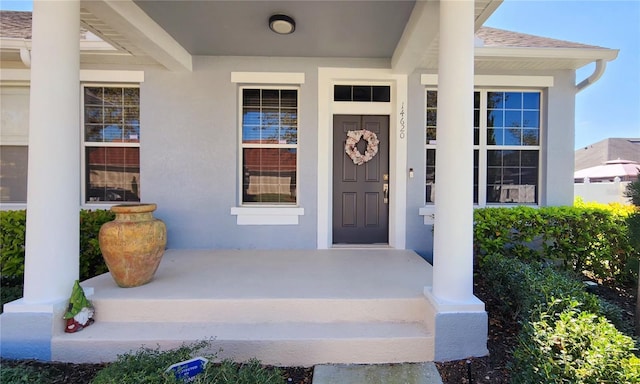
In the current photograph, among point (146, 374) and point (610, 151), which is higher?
point (610, 151)

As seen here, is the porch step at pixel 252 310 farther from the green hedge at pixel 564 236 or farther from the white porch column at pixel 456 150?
the green hedge at pixel 564 236

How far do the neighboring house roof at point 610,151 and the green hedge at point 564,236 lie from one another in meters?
22.3

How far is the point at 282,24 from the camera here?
371 centimetres

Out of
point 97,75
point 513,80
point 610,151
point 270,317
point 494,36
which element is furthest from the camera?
point 610,151

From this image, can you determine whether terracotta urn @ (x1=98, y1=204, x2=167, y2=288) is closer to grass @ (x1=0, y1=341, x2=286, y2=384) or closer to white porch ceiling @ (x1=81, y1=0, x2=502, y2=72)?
grass @ (x1=0, y1=341, x2=286, y2=384)

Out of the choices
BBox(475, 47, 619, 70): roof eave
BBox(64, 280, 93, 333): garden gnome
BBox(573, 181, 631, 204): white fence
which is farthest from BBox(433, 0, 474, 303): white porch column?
BBox(573, 181, 631, 204): white fence

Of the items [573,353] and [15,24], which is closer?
[573,353]

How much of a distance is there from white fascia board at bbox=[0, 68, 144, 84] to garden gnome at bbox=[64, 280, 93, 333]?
3.28 m

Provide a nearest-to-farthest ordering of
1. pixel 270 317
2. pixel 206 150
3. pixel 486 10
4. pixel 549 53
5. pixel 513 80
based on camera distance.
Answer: pixel 270 317, pixel 486 10, pixel 549 53, pixel 206 150, pixel 513 80

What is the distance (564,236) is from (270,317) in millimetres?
3877

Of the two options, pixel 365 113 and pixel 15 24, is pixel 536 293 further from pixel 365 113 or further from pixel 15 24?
pixel 15 24

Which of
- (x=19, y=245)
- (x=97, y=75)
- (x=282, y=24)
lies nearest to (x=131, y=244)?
(x=19, y=245)

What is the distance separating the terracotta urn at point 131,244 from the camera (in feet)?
9.78

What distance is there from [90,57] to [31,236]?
3203 millimetres
